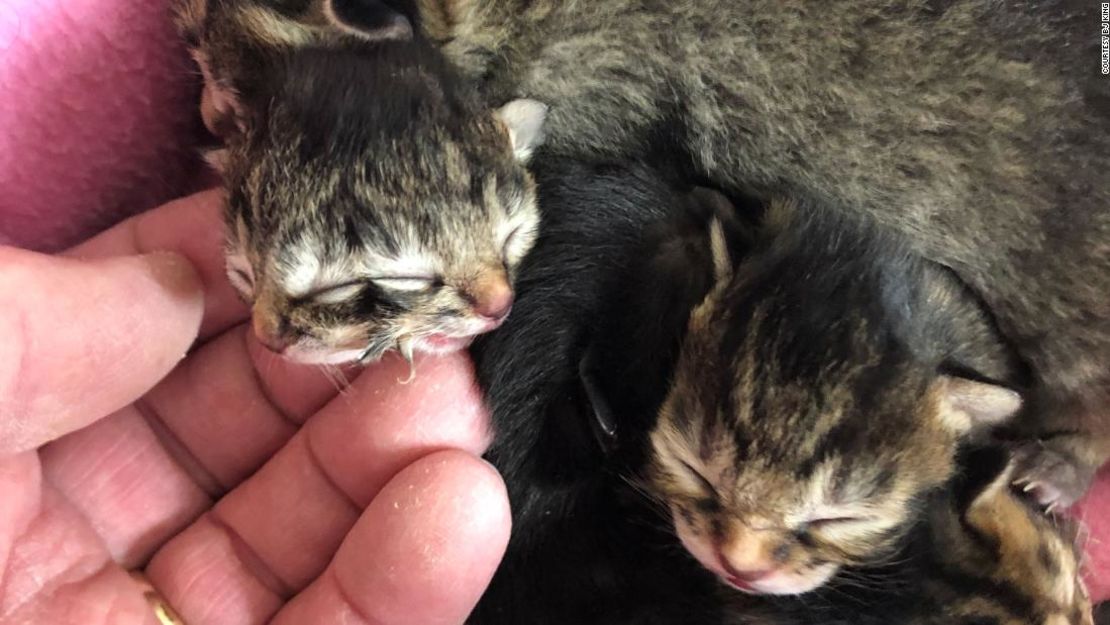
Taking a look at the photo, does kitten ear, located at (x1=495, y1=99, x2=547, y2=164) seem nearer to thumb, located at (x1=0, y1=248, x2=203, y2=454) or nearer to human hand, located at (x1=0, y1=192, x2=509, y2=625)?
human hand, located at (x1=0, y1=192, x2=509, y2=625)

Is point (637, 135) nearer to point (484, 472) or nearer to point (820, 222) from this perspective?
point (820, 222)

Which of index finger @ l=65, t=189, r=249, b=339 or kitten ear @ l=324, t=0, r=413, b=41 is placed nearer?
kitten ear @ l=324, t=0, r=413, b=41

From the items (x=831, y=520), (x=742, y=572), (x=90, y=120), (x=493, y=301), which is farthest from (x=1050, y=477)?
(x=90, y=120)

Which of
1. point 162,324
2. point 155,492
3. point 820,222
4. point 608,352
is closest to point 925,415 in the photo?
point 820,222

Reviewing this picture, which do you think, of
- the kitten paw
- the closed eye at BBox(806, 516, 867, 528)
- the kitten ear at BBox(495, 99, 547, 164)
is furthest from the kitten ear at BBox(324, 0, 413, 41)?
the kitten paw

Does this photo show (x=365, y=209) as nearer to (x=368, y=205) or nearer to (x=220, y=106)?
(x=368, y=205)

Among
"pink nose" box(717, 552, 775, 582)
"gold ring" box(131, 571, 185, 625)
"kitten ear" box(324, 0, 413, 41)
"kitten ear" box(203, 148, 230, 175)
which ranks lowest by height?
"gold ring" box(131, 571, 185, 625)
